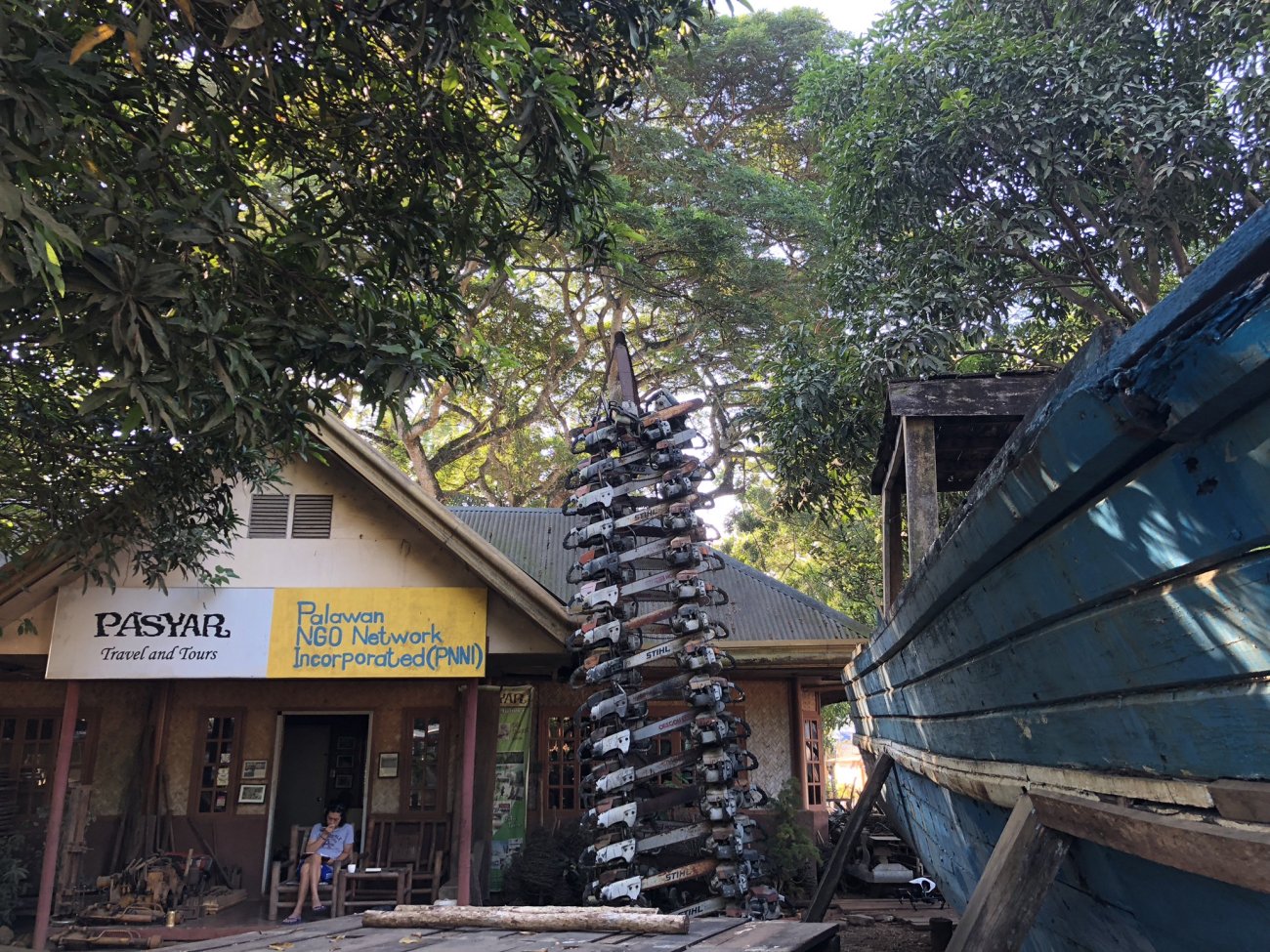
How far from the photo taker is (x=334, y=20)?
4977 millimetres

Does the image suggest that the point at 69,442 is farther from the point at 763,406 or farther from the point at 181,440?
the point at 763,406

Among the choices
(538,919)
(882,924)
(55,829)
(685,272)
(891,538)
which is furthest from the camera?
(685,272)

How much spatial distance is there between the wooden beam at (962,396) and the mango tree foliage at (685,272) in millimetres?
10355

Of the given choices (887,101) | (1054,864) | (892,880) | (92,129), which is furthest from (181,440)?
(892,880)

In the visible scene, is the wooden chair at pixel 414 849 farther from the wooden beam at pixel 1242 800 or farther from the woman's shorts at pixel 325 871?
the wooden beam at pixel 1242 800

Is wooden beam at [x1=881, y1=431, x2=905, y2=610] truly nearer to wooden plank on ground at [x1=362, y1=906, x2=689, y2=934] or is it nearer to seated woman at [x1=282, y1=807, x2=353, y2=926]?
wooden plank on ground at [x1=362, y1=906, x2=689, y2=934]

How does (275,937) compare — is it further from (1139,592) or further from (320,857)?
(320,857)

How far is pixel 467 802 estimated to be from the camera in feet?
31.4

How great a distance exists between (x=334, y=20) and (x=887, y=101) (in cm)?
647

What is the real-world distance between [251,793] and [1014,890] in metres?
11.5

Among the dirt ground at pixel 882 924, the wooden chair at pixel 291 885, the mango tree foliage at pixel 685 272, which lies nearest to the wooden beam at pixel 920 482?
the dirt ground at pixel 882 924

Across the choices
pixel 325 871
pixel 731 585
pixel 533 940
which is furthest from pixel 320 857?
pixel 533 940

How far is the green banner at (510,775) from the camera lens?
12.0 m

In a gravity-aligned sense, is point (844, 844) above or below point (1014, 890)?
below
